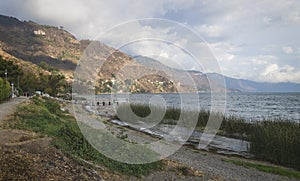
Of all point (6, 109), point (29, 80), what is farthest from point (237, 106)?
point (6, 109)

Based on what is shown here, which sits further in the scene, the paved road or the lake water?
the lake water

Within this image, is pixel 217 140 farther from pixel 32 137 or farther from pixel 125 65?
pixel 32 137

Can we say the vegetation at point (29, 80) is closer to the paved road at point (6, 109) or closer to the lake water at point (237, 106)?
the lake water at point (237, 106)

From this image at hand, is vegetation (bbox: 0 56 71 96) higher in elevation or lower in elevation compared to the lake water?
higher

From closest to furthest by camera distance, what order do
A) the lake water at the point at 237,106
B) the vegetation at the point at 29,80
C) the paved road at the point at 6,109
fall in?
1. the paved road at the point at 6,109
2. the lake water at the point at 237,106
3. the vegetation at the point at 29,80

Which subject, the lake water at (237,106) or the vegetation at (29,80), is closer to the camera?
the lake water at (237,106)

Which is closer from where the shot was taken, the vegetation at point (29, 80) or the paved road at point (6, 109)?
the paved road at point (6, 109)

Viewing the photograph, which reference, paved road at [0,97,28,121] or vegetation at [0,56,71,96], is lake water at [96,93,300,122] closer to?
paved road at [0,97,28,121]

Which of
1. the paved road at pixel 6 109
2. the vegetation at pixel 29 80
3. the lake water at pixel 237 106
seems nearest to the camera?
the paved road at pixel 6 109

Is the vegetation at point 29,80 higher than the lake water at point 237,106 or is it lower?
higher

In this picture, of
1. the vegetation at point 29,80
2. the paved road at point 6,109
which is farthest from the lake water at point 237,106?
the vegetation at point 29,80

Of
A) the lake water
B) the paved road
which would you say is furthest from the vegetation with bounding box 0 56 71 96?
the paved road

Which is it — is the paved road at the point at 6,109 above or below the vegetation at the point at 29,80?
below

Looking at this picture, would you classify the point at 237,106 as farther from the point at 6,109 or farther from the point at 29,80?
the point at 6,109
